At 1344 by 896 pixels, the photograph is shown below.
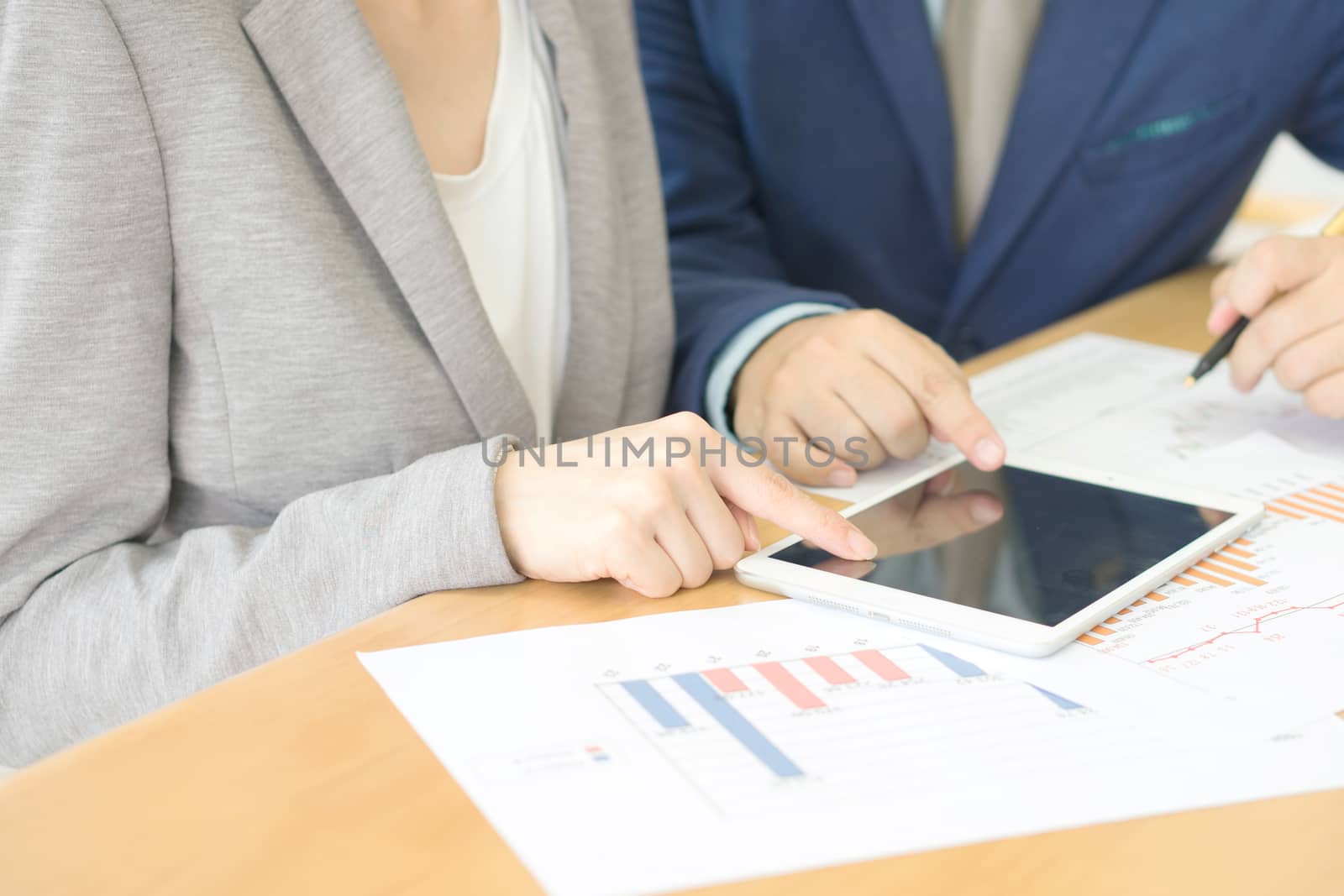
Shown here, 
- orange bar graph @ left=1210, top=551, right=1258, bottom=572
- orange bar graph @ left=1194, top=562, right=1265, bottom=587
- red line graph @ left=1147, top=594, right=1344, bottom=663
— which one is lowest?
orange bar graph @ left=1210, top=551, right=1258, bottom=572

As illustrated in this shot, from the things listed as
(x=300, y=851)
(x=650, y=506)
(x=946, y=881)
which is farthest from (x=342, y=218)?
(x=946, y=881)

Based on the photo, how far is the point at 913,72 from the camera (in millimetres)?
1201

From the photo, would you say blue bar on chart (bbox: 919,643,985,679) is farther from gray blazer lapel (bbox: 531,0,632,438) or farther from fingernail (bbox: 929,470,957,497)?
gray blazer lapel (bbox: 531,0,632,438)

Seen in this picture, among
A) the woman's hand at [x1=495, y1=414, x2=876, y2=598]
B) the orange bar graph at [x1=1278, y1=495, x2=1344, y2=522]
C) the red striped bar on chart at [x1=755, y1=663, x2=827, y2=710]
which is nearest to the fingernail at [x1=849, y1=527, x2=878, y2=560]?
the woman's hand at [x1=495, y1=414, x2=876, y2=598]

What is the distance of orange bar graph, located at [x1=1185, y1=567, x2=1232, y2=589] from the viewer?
0.61m

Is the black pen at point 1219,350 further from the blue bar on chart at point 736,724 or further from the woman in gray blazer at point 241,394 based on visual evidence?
the blue bar on chart at point 736,724

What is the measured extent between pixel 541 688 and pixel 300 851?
127 millimetres

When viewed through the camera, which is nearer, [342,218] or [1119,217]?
[342,218]

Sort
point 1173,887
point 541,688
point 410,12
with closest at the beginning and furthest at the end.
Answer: point 1173,887 → point 541,688 → point 410,12

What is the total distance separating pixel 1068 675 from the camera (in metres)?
0.53

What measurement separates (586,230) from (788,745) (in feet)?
1.72

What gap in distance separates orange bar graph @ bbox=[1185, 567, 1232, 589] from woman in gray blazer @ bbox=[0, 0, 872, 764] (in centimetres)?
17

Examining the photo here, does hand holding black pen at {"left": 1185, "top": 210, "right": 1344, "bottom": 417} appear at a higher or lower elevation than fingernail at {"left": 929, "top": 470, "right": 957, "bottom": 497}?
higher

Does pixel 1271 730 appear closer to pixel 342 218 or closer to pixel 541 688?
pixel 541 688
